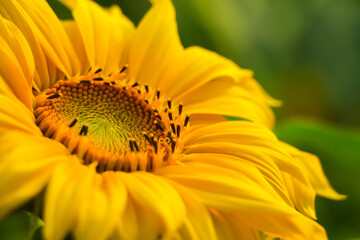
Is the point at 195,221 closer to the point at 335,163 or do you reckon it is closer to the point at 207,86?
the point at 207,86

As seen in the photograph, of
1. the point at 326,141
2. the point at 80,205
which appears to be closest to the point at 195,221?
the point at 80,205

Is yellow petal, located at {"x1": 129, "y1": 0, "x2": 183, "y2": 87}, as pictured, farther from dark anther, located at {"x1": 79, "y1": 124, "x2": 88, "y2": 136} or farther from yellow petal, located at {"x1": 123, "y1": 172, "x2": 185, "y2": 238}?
yellow petal, located at {"x1": 123, "y1": 172, "x2": 185, "y2": 238}

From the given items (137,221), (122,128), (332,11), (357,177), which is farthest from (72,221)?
(332,11)

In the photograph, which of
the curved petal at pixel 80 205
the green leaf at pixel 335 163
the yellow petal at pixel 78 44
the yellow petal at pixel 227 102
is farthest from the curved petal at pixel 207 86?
the curved petal at pixel 80 205

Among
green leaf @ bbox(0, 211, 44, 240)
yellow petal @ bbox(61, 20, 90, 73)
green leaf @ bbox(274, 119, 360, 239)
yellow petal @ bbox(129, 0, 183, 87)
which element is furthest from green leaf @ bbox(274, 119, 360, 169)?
green leaf @ bbox(0, 211, 44, 240)

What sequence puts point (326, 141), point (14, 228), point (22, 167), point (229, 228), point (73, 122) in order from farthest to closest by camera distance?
1. point (326, 141)
2. point (14, 228)
3. point (73, 122)
4. point (229, 228)
5. point (22, 167)

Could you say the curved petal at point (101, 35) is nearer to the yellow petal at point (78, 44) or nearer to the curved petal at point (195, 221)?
the yellow petal at point (78, 44)
